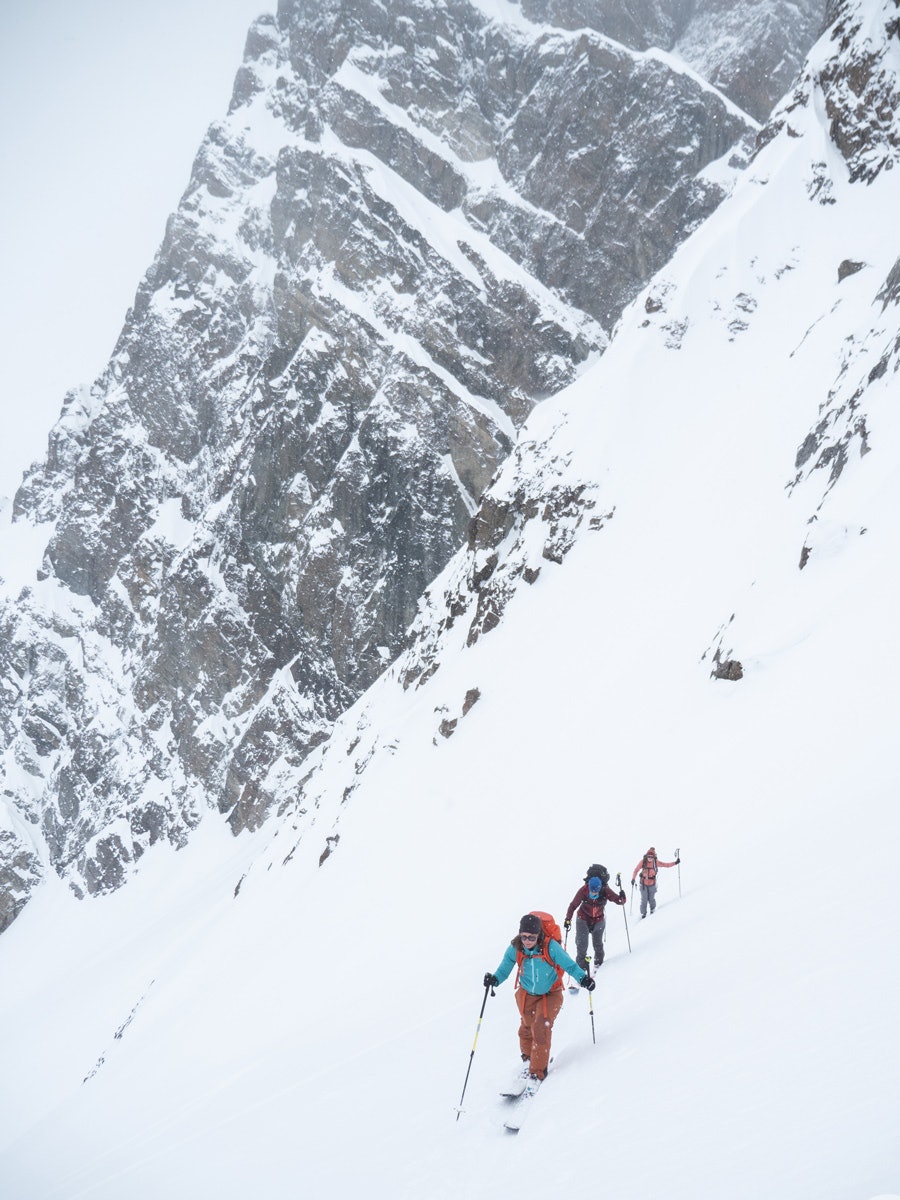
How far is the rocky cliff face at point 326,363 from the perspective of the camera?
229ft

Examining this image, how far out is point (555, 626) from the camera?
90.0ft

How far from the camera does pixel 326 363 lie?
7162cm

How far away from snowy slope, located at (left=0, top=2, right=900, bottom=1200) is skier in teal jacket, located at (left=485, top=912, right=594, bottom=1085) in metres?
0.23

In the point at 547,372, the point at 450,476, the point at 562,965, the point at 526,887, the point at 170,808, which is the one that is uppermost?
the point at 547,372

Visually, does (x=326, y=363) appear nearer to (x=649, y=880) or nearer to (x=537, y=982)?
(x=649, y=880)

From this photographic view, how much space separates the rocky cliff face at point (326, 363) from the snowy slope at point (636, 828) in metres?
27.9

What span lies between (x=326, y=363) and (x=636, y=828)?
65.9 meters

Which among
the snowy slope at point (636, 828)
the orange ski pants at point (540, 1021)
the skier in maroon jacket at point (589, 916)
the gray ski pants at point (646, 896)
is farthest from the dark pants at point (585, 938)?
the orange ski pants at point (540, 1021)

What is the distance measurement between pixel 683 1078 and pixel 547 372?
69.3 meters

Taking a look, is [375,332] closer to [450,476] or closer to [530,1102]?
[450,476]

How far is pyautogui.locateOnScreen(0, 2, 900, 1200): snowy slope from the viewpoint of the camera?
4.64 metres

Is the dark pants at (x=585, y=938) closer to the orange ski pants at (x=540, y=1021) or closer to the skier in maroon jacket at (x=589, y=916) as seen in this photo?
the skier in maroon jacket at (x=589, y=916)

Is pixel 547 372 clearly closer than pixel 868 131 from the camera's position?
No

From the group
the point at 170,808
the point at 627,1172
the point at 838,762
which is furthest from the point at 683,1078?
the point at 170,808
